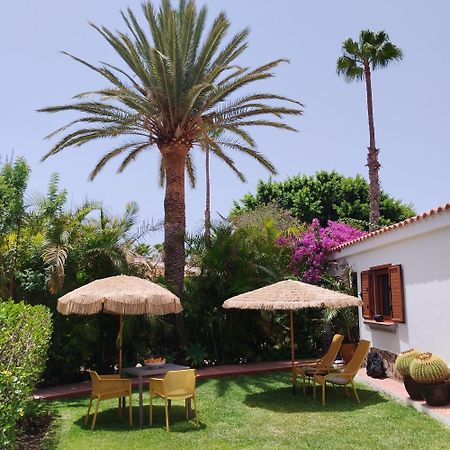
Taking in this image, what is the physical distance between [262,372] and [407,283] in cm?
457

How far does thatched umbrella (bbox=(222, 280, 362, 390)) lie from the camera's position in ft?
30.3

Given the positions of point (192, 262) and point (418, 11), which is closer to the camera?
point (418, 11)

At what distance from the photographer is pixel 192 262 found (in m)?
15.2

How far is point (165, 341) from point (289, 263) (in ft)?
15.7

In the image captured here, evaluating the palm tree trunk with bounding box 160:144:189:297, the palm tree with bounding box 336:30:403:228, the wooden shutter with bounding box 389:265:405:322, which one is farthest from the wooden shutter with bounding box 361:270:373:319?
the palm tree with bounding box 336:30:403:228

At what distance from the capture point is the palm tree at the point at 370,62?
22.7 meters

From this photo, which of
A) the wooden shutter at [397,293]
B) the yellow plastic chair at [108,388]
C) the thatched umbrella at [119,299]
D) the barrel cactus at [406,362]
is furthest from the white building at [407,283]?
the yellow plastic chair at [108,388]

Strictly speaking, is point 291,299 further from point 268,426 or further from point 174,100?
point 174,100

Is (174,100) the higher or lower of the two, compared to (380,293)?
higher

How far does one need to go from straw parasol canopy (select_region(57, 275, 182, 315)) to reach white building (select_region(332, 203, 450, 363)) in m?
5.00

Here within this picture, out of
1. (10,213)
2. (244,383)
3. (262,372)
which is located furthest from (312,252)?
(10,213)

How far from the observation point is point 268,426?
771 centimetres

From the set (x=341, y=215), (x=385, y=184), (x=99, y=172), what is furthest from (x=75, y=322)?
(x=385, y=184)

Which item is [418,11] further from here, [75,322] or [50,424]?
[50,424]
